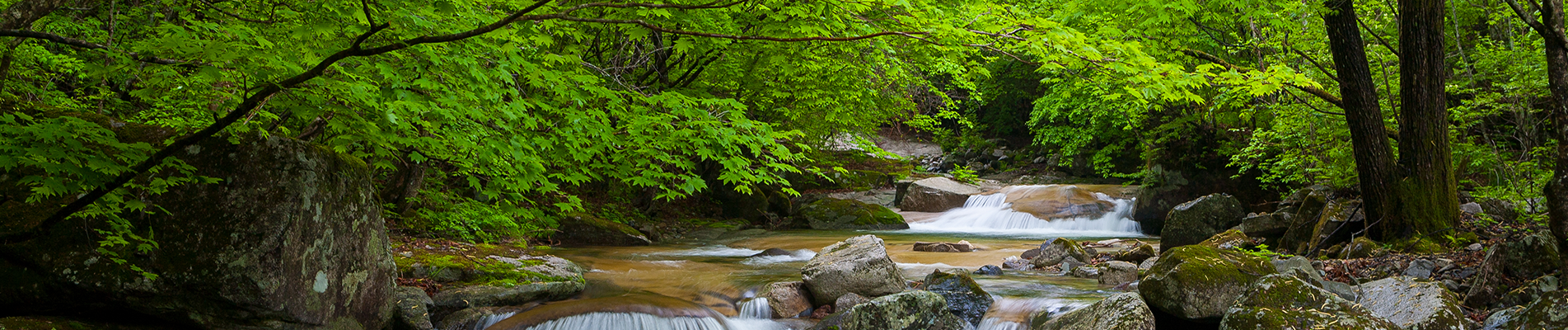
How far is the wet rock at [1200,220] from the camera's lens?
11789 mm

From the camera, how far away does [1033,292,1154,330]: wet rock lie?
5562 millimetres

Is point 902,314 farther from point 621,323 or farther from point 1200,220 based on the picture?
point 1200,220

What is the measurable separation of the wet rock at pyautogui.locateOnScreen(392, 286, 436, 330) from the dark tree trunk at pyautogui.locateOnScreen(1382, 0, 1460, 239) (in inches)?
350

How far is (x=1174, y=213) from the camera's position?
11977 millimetres

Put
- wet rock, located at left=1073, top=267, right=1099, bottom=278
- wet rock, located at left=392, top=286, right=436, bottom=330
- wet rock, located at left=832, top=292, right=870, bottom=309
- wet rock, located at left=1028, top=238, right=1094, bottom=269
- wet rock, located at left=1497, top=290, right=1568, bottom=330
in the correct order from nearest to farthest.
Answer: wet rock, located at left=1497, top=290, right=1568, bottom=330 → wet rock, located at left=392, top=286, right=436, bottom=330 → wet rock, located at left=832, top=292, right=870, bottom=309 → wet rock, located at left=1073, top=267, right=1099, bottom=278 → wet rock, located at left=1028, top=238, right=1094, bottom=269

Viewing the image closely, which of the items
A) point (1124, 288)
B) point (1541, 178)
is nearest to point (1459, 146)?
point (1541, 178)

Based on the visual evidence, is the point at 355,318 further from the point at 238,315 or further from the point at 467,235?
the point at 467,235

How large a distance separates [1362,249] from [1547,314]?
320cm

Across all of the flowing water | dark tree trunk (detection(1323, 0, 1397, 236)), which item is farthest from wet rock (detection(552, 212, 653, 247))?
dark tree trunk (detection(1323, 0, 1397, 236))

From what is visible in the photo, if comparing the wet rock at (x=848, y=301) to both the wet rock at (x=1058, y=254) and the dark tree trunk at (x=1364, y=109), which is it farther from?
the dark tree trunk at (x=1364, y=109)

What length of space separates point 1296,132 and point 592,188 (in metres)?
12.7

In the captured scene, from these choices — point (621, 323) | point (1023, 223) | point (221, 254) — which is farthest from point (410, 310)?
point (1023, 223)

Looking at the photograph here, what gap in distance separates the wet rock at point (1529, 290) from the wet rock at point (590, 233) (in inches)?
426

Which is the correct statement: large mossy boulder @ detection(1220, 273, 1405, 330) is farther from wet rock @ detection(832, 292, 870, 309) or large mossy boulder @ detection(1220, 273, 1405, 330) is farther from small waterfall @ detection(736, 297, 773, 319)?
small waterfall @ detection(736, 297, 773, 319)
